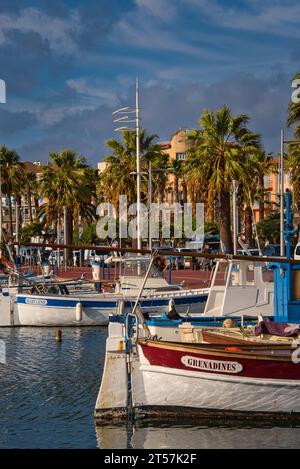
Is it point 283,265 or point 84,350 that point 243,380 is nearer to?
point 283,265

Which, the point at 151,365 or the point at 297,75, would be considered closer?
the point at 151,365

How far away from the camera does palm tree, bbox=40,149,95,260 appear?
6956 centimetres

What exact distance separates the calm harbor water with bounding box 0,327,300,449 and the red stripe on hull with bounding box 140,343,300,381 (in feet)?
4.10

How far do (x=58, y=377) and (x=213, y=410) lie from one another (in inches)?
289

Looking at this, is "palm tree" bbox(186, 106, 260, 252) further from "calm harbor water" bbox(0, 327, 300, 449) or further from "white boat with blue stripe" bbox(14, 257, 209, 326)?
"calm harbor water" bbox(0, 327, 300, 449)

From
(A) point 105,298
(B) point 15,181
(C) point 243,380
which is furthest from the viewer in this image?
Answer: (B) point 15,181

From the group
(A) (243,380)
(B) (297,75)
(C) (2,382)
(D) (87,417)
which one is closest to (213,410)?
(A) (243,380)

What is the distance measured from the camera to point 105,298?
37.8m

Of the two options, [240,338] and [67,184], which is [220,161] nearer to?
[67,184]

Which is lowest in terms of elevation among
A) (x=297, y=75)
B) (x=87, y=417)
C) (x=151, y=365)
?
(x=87, y=417)

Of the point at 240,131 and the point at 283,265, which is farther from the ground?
the point at 240,131

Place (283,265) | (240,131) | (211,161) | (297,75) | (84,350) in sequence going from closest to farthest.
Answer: (283,265), (84,350), (297,75), (211,161), (240,131)
